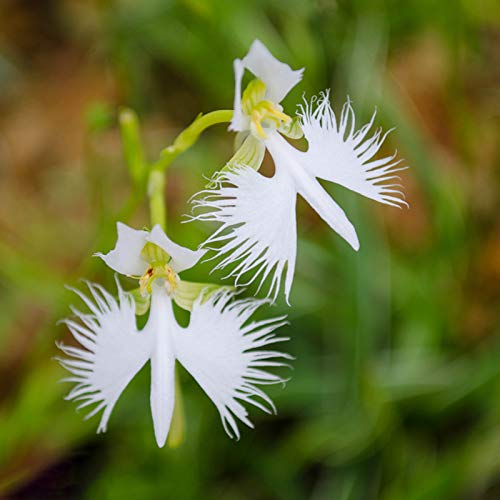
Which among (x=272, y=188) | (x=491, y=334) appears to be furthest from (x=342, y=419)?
(x=272, y=188)

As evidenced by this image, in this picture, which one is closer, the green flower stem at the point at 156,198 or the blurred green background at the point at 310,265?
the green flower stem at the point at 156,198

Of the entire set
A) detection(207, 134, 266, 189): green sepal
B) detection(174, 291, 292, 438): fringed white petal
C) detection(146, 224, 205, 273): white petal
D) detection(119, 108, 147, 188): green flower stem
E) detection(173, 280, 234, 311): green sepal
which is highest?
detection(119, 108, 147, 188): green flower stem

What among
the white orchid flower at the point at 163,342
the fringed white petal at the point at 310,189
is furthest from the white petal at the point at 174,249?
the fringed white petal at the point at 310,189

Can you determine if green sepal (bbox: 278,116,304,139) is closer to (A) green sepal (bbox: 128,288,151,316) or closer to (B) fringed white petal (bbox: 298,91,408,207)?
(B) fringed white petal (bbox: 298,91,408,207)

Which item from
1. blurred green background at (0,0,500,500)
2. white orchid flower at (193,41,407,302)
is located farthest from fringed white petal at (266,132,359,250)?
blurred green background at (0,0,500,500)

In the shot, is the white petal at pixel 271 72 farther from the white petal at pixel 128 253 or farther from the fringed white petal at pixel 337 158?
the white petal at pixel 128 253

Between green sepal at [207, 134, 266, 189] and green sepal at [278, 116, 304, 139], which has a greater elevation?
green sepal at [278, 116, 304, 139]

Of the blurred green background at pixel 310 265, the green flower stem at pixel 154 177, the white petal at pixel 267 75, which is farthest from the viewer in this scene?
the blurred green background at pixel 310 265
